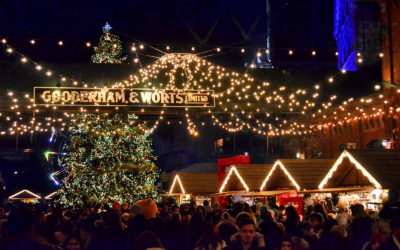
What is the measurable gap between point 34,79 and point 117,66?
3.25m

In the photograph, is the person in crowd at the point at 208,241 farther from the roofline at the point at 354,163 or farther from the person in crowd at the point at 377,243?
the roofline at the point at 354,163

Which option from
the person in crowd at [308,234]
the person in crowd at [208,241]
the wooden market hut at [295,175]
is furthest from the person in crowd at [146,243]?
the wooden market hut at [295,175]

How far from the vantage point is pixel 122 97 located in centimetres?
1767

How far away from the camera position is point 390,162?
36.5 feet

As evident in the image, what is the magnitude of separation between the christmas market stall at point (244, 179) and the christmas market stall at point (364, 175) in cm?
309

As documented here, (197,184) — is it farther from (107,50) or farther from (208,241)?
(208,241)

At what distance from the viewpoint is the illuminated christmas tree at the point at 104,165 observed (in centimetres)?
2245

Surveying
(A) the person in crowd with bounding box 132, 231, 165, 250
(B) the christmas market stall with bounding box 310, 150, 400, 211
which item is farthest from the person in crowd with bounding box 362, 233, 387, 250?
(B) the christmas market stall with bounding box 310, 150, 400, 211

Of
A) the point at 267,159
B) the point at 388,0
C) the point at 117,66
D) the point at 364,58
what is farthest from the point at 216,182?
the point at 267,159

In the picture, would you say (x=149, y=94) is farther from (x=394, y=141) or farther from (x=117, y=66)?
(x=394, y=141)

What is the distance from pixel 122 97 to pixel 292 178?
705 centimetres

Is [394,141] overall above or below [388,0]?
below

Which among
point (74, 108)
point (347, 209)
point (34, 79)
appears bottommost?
point (347, 209)

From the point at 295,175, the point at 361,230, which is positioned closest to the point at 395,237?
the point at 361,230
